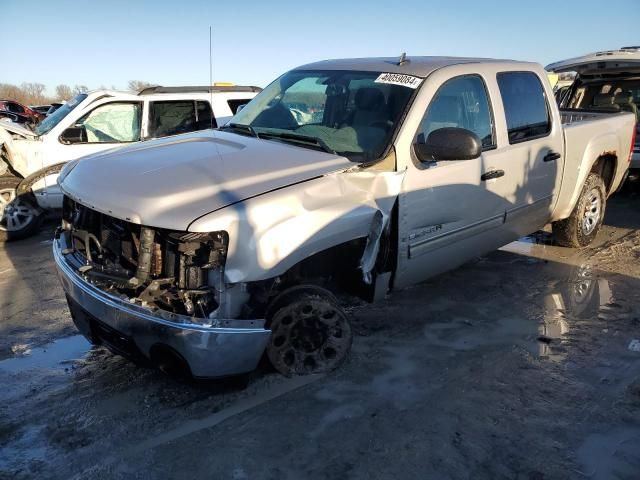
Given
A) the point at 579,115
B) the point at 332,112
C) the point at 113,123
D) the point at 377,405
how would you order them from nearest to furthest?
the point at 377,405, the point at 332,112, the point at 579,115, the point at 113,123

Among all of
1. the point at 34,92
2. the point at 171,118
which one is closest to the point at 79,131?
the point at 171,118

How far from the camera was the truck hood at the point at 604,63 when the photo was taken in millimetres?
7188

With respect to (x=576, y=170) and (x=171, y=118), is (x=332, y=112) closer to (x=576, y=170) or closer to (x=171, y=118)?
(x=576, y=170)

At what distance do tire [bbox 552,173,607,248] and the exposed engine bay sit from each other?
448cm

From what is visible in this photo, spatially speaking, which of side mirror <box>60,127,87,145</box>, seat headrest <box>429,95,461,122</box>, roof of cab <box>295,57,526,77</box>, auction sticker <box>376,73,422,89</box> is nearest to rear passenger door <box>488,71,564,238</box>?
roof of cab <box>295,57,526,77</box>

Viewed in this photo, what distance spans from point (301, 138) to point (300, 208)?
2.99 ft

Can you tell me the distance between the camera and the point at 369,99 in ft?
13.0

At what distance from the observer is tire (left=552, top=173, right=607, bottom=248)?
234 inches

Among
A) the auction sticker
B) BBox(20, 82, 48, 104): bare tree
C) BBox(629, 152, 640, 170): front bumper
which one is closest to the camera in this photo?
the auction sticker

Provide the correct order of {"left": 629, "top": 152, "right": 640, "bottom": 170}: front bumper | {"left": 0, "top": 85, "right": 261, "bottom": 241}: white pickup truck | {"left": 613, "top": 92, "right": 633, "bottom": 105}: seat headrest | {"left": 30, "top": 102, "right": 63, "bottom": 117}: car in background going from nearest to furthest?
1. {"left": 0, "top": 85, "right": 261, "bottom": 241}: white pickup truck
2. {"left": 629, "top": 152, "right": 640, "bottom": 170}: front bumper
3. {"left": 613, "top": 92, "right": 633, "bottom": 105}: seat headrest
4. {"left": 30, "top": 102, "right": 63, "bottom": 117}: car in background

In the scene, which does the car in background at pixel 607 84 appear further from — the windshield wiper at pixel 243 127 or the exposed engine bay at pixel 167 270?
the exposed engine bay at pixel 167 270

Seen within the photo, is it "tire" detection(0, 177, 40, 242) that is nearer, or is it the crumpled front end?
the crumpled front end

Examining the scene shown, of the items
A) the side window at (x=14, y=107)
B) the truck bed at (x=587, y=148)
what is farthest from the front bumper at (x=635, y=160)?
the side window at (x=14, y=107)

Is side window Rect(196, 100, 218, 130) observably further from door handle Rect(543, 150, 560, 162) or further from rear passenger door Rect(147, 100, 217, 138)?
door handle Rect(543, 150, 560, 162)
